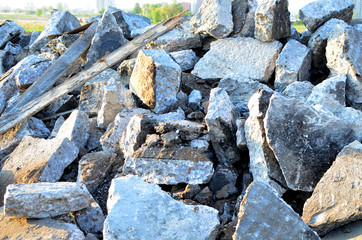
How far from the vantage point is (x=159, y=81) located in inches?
156

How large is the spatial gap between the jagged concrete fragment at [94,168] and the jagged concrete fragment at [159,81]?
0.89 meters

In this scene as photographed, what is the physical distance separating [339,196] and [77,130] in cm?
282

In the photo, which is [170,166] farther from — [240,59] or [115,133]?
[240,59]

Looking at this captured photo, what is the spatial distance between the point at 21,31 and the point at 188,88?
17.3 feet

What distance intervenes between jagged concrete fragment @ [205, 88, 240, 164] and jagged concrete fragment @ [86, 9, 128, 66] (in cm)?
285

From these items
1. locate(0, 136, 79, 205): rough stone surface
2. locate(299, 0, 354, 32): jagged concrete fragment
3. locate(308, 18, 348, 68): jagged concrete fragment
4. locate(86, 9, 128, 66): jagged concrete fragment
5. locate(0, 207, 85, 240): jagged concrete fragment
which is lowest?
locate(0, 136, 79, 205): rough stone surface

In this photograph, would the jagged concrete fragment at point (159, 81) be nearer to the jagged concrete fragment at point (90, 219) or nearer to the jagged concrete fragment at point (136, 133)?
the jagged concrete fragment at point (136, 133)

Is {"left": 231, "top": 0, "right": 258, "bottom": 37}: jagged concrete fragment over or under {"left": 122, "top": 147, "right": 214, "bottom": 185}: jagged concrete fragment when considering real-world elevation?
over

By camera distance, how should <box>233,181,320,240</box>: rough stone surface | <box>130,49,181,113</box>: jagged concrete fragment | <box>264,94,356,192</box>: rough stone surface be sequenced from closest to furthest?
<box>233,181,320,240</box>: rough stone surface < <box>264,94,356,192</box>: rough stone surface < <box>130,49,181,113</box>: jagged concrete fragment

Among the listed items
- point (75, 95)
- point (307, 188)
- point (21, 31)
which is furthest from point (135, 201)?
point (21, 31)

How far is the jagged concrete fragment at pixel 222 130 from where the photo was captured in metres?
3.14

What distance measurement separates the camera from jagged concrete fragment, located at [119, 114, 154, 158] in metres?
3.24

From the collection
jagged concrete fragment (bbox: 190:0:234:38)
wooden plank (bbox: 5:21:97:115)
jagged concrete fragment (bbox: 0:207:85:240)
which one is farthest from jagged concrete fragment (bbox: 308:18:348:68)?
jagged concrete fragment (bbox: 0:207:85:240)

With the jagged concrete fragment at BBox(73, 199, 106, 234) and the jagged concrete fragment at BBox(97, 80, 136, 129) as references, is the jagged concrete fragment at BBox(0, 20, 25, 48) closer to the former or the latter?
the jagged concrete fragment at BBox(97, 80, 136, 129)
